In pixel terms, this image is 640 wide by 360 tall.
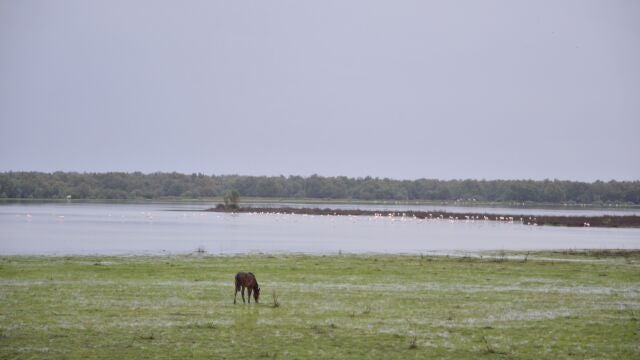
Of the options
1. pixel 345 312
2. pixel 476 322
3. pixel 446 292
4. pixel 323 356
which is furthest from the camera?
pixel 446 292

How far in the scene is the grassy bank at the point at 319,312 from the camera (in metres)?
16.2

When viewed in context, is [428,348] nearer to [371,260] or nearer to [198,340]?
[198,340]

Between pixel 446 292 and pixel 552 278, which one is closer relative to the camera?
pixel 446 292

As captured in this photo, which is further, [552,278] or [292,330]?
[552,278]

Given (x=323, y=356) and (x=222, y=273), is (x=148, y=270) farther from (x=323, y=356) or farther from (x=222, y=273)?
(x=323, y=356)

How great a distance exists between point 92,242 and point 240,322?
3697 centimetres

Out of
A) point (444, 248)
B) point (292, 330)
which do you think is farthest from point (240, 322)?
point (444, 248)

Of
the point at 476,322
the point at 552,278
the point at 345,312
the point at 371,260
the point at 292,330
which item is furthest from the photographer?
the point at 371,260

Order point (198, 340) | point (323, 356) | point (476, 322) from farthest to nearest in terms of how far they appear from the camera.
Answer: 1. point (476, 322)
2. point (198, 340)
3. point (323, 356)

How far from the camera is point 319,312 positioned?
21.0 meters

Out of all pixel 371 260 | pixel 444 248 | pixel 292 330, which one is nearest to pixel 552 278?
pixel 371 260

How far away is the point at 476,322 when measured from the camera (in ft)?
64.2

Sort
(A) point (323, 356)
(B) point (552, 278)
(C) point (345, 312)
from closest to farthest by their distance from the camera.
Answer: (A) point (323, 356)
(C) point (345, 312)
(B) point (552, 278)

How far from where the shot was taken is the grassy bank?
16156 millimetres
